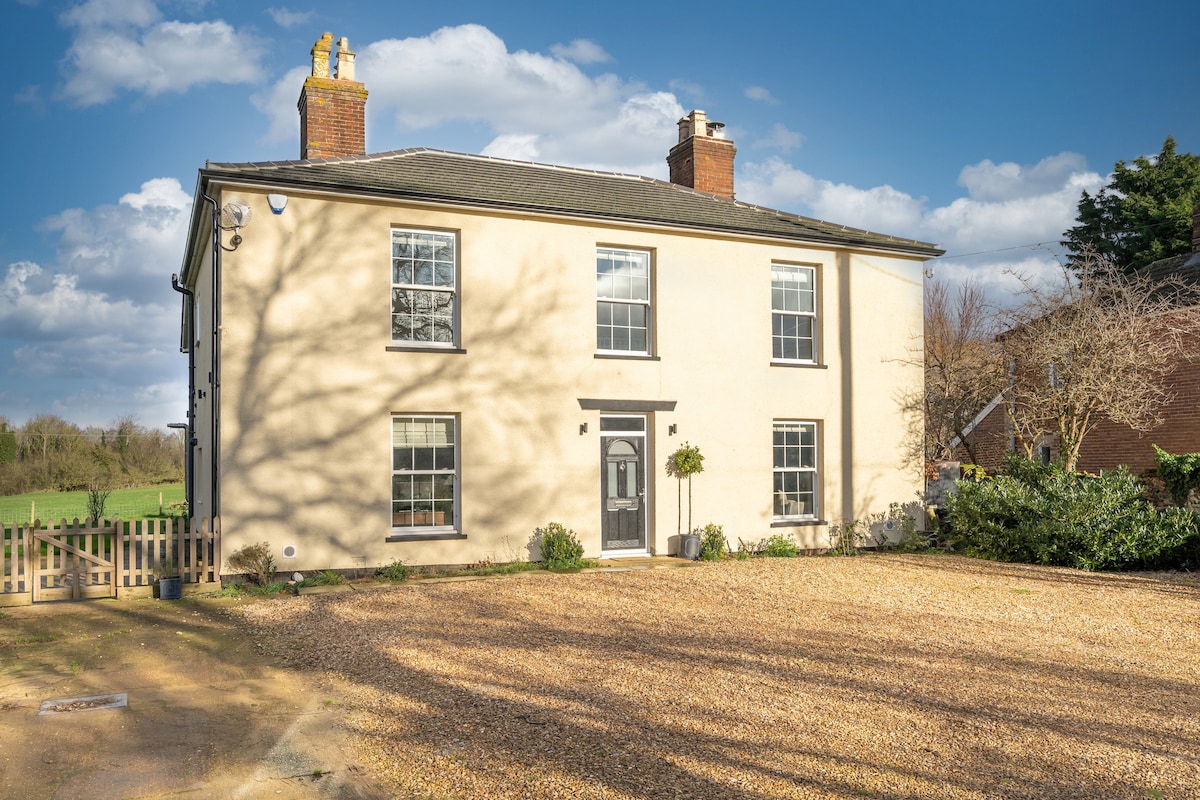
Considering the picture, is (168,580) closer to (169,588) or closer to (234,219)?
(169,588)

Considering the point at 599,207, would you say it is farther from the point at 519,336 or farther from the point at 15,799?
the point at 15,799

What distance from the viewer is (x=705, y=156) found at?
1919 cm

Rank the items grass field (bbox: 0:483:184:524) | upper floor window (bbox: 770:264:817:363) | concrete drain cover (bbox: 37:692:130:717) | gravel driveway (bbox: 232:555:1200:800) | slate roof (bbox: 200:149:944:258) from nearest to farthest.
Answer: gravel driveway (bbox: 232:555:1200:800)
concrete drain cover (bbox: 37:692:130:717)
slate roof (bbox: 200:149:944:258)
upper floor window (bbox: 770:264:817:363)
grass field (bbox: 0:483:184:524)

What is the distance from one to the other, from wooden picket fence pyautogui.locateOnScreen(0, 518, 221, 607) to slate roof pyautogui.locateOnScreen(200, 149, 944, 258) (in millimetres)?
5219

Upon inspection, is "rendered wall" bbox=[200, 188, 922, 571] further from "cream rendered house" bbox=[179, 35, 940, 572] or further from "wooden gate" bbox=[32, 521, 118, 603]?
"wooden gate" bbox=[32, 521, 118, 603]

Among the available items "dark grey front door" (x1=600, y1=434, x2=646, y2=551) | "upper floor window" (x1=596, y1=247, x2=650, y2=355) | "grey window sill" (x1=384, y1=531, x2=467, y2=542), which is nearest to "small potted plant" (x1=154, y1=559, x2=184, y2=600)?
"grey window sill" (x1=384, y1=531, x2=467, y2=542)

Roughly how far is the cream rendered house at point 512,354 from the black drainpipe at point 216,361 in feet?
0.24

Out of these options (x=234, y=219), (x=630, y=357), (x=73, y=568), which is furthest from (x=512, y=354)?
(x=73, y=568)

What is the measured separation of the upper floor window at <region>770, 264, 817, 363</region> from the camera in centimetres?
1736

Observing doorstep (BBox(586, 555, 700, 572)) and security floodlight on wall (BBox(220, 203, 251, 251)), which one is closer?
security floodlight on wall (BBox(220, 203, 251, 251))

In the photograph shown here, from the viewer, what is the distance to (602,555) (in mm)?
15703

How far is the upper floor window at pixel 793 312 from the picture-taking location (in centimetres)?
1736

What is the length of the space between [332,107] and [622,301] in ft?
20.5

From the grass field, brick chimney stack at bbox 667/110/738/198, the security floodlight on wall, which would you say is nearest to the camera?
the security floodlight on wall
